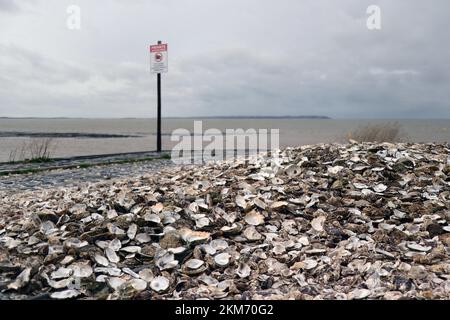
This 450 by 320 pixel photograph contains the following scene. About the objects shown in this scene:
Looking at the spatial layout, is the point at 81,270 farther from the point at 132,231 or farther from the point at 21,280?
the point at 132,231

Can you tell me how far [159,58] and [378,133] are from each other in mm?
7063

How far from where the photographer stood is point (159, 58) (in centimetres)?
1368

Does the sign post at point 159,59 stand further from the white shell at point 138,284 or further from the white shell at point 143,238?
the white shell at point 138,284

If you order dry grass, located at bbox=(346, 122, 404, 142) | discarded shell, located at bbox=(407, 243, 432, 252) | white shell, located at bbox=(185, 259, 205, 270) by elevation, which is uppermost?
dry grass, located at bbox=(346, 122, 404, 142)

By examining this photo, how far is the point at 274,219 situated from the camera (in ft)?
13.1

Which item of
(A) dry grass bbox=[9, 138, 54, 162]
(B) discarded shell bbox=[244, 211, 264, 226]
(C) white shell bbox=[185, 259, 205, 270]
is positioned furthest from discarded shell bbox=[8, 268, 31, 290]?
(A) dry grass bbox=[9, 138, 54, 162]

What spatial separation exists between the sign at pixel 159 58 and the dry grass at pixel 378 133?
617cm

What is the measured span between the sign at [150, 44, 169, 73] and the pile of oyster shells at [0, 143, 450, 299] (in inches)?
355

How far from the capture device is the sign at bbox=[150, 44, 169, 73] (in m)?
13.5

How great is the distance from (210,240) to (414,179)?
2638mm

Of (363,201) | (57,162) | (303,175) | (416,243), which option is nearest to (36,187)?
(57,162)

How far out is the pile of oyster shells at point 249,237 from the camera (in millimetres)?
2982

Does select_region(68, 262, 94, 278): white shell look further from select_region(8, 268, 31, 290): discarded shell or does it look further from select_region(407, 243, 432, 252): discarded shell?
select_region(407, 243, 432, 252): discarded shell
